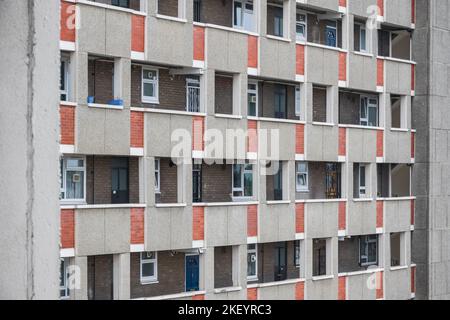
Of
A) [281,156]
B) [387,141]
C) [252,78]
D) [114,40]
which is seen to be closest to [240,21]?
[252,78]

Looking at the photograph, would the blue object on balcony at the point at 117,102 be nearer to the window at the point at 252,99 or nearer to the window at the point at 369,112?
the window at the point at 252,99

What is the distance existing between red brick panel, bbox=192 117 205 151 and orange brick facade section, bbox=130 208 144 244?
2256 millimetres

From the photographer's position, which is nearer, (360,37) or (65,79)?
(65,79)

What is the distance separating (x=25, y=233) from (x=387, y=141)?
2553 cm

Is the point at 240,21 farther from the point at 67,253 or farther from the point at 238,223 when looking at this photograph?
the point at 67,253

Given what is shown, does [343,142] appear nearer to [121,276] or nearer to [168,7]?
[168,7]

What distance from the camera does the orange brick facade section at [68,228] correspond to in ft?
59.2

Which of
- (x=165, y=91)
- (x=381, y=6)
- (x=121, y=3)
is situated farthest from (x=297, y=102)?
(x=121, y=3)

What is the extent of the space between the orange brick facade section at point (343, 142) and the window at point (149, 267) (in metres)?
7.38

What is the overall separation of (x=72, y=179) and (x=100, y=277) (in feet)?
7.95

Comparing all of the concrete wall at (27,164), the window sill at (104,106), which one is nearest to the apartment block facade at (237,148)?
the window sill at (104,106)

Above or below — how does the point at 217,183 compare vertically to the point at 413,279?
above

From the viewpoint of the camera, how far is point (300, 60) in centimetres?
2431

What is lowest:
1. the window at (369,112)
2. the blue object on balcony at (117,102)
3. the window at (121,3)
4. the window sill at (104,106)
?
the window sill at (104,106)
